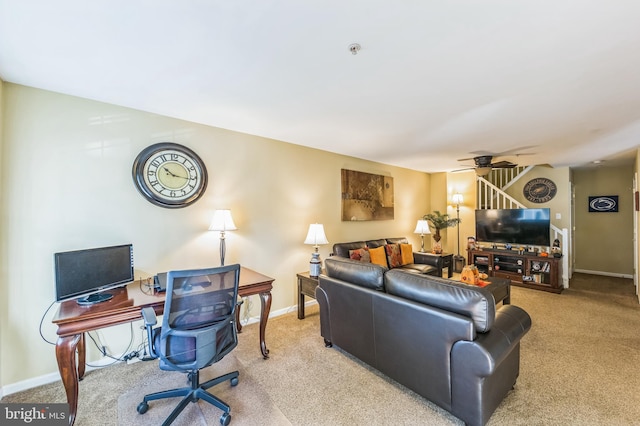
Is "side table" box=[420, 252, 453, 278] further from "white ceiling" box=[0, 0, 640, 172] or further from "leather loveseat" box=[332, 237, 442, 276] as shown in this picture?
"white ceiling" box=[0, 0, 640, 172]

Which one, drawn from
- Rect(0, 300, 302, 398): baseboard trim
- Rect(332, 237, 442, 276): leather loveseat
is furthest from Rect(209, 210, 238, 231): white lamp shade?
Rect(332, 237, 442, 276): leather loveseat

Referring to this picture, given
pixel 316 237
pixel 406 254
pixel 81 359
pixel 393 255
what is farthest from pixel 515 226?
pixel 81 359

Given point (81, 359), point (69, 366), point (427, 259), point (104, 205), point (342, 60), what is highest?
point (342, 60)

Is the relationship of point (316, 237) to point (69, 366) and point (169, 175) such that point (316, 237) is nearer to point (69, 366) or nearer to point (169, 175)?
point (169, 175)

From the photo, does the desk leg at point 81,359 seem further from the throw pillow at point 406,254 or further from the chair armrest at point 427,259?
the chair armrest at point 427,259

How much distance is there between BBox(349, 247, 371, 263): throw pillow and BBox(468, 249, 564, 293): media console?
9.20 feet

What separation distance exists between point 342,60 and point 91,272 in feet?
7.97

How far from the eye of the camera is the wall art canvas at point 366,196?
451cm

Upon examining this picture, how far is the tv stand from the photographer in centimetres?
190

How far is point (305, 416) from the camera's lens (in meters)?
1.82

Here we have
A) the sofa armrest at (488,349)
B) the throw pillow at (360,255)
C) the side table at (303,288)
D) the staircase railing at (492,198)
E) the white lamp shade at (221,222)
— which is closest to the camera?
the sofa armrest at (488,349)

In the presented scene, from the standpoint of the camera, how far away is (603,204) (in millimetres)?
5746

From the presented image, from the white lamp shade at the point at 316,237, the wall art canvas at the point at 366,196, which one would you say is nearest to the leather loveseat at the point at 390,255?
the wall art canvas at the point at 366,196

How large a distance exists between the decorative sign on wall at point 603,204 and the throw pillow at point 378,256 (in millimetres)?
5274
